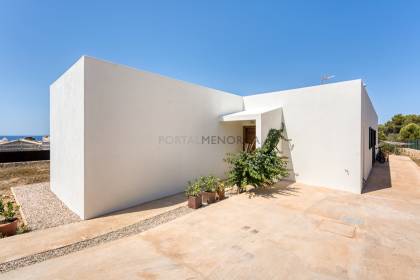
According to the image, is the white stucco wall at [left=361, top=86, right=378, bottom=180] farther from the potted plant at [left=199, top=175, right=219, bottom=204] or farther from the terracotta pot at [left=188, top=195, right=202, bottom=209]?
the terracotta pot at [left=188, top=195, right=202, bottom=209]

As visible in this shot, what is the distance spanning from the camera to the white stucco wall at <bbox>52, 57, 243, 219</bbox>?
5188 millimetres

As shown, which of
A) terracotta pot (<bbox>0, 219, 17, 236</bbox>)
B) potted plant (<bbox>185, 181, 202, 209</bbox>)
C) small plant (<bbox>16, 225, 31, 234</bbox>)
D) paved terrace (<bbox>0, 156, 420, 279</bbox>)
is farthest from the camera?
potted plant (<bbox>185, 181, 202, 209</bbox>)

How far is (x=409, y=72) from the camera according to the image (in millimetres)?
11625

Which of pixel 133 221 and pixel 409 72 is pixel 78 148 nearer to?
pixel 133 221

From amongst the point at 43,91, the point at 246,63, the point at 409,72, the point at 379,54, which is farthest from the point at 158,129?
the point at 409,72

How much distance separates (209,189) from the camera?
6418mm

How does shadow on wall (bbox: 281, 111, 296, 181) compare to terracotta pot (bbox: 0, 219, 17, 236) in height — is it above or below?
above

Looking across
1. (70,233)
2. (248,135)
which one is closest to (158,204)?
(70,233)

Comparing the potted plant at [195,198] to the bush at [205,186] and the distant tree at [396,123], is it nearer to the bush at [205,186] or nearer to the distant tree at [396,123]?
the bush at [205,186]

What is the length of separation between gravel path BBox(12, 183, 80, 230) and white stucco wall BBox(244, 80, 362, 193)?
9.27 metres

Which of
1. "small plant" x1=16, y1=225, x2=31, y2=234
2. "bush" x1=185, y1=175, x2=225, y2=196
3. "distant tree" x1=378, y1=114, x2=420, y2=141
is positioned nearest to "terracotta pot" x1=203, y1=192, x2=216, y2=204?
"bush" x1=185, y1=175, x2=225, y2=196

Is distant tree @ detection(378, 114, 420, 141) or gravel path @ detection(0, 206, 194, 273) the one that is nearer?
gravel path @ detection(0, 206, 194, 273)

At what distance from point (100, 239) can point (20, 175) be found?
428 inches

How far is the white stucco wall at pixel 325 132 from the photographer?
7.35m
